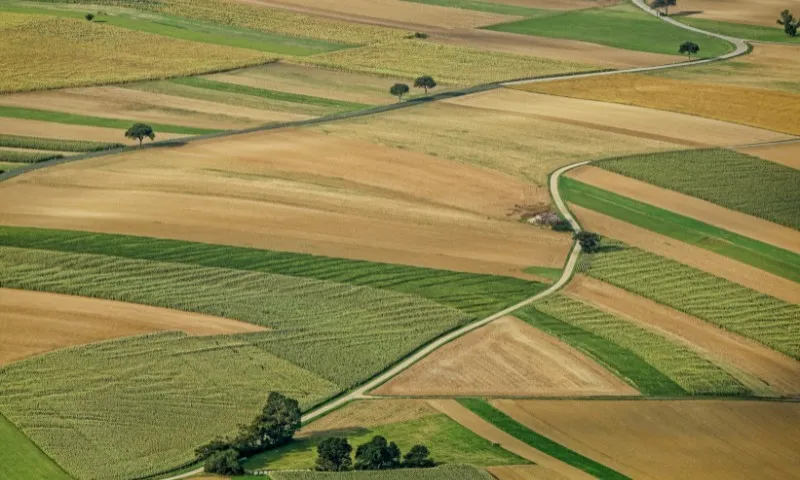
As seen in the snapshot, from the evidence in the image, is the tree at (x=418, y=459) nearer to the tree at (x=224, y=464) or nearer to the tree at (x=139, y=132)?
the tree at (x=224, y=464)

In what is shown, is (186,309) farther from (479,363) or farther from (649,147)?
(649,147)

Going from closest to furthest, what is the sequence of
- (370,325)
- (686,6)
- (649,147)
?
(370,325) → (649,147) → (686,6)

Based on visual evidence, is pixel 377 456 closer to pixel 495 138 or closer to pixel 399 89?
pixel 495 138

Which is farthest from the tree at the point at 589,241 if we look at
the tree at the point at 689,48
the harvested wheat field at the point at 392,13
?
the harvested wheat field at the point at 392,13

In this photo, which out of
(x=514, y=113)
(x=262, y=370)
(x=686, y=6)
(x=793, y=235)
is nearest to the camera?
(x=262, y=370)

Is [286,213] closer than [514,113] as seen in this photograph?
Yes

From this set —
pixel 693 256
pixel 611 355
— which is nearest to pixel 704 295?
pixel 693 256

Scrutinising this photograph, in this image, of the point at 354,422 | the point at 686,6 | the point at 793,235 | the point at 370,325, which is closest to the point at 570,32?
the point at 686,6

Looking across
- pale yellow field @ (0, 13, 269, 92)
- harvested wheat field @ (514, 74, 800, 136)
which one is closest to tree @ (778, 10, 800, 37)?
harvested wheat field @ (514, 74, 800, 136)
